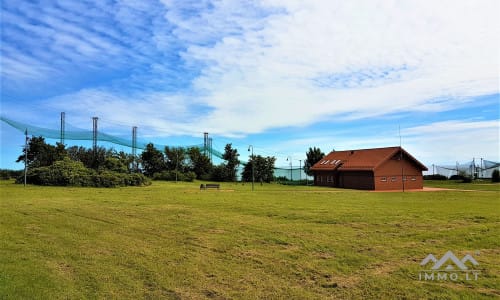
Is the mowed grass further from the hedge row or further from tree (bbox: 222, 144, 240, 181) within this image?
tree (bbox: 222, 144, 240, 181)

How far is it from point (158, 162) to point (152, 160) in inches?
43.8

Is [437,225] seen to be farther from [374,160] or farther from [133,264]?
[374,160]

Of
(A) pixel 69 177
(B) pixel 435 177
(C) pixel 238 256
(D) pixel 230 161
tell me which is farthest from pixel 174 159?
(C) pixel 238 256

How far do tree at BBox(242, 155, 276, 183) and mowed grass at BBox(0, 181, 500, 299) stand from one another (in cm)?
4587

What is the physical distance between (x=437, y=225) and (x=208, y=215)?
25.8 ft

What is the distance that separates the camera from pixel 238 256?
7652 millimetres

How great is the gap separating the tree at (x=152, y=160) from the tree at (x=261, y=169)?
15099mm

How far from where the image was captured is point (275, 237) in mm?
9469

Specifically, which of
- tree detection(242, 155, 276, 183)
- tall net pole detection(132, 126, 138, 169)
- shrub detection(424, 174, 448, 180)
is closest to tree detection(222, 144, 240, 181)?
→ tree detection(242, 155, 276, 183)

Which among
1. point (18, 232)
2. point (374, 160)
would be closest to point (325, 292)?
point (18, 232)

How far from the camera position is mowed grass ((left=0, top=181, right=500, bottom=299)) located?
221 inches

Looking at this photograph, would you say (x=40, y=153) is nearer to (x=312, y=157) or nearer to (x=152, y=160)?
(x=152, y=160)

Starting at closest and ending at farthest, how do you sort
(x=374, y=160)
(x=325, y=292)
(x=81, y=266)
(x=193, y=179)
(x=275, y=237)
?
(x=325, y=292) → (x=81, y=266) → (x=275, y=237) → (x=374, y=160) → (x=193, y=179)

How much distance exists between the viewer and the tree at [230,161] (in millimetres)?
62172
